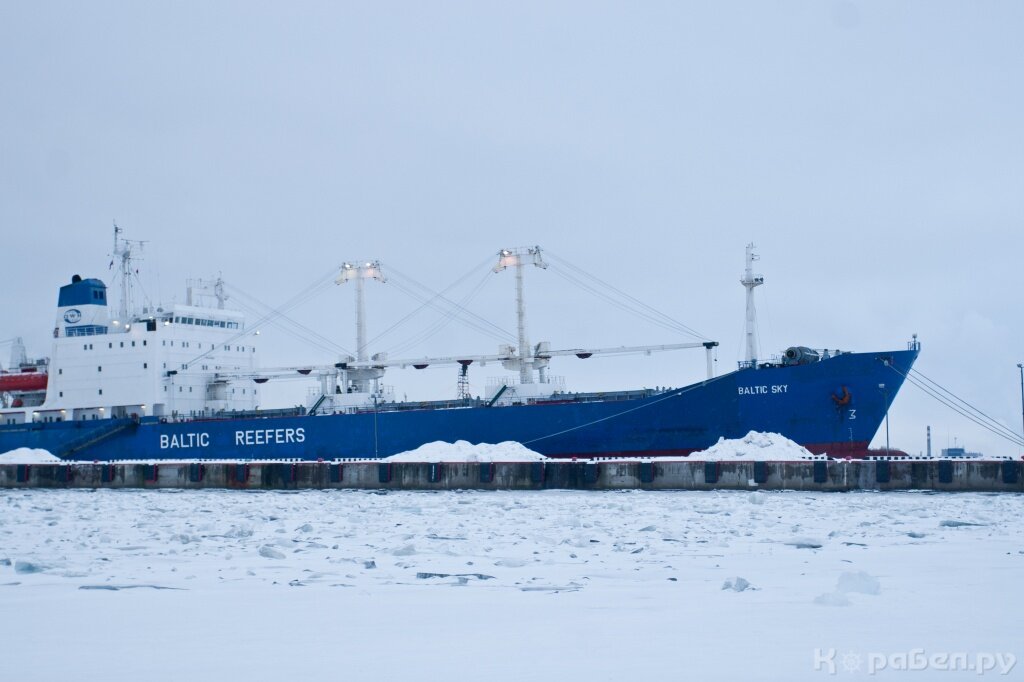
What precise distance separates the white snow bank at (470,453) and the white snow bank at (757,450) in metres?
5.11

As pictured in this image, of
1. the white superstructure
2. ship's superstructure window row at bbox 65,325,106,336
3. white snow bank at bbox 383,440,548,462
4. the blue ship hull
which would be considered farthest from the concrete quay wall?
ship's superstructure window row at bbox 65,325,106,336

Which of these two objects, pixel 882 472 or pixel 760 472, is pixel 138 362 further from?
pixel 882 472

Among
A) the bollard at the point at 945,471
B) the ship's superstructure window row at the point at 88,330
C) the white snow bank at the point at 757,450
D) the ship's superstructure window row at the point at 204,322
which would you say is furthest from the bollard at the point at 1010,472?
the ship's superstructure window row at the point at 88,330

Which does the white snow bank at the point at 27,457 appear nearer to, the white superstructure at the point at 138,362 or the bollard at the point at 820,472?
the white superstructure at the point at 138,362

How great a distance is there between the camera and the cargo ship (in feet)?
106

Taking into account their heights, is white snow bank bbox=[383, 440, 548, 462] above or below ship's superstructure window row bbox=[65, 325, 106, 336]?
below

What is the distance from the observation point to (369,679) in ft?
18.8

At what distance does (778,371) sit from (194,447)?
22.6 meters

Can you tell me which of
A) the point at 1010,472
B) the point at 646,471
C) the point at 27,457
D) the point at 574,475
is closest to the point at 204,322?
the point at 27,457

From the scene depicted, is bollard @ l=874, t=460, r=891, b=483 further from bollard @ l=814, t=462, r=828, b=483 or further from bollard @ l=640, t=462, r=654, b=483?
bollard @ l=640, t=462, r=654, b=483

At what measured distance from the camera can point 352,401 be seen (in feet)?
133

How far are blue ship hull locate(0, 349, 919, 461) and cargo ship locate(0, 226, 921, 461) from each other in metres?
0.05

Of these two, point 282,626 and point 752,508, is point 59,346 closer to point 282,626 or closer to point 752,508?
point 752,508

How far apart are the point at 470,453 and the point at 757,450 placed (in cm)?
868
